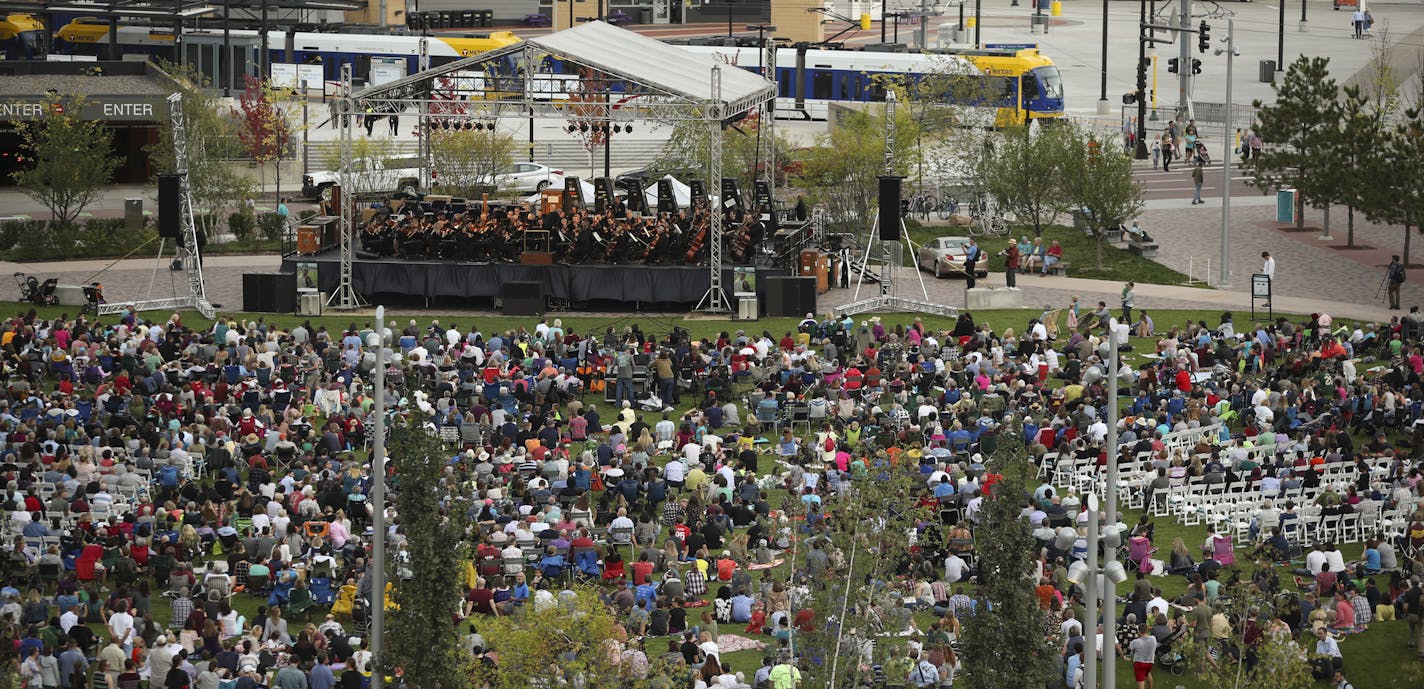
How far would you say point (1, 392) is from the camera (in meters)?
37.7

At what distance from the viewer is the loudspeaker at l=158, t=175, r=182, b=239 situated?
48125mm

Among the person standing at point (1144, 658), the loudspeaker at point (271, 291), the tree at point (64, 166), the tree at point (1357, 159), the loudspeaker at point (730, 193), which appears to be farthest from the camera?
the tree at point (64, 166)

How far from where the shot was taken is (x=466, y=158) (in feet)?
200

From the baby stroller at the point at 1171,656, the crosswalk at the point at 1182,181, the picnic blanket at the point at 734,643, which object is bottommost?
the picnic blanket at the point at 734,643

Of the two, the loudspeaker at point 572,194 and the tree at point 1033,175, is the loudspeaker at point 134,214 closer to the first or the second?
the loudspeaker at point 572,194

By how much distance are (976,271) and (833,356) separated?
11435mm

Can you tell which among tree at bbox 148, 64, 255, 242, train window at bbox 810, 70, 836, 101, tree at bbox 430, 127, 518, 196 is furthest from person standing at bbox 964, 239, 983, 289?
train window at bbox 810, 70, 836, 101

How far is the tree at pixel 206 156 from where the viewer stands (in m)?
58.2

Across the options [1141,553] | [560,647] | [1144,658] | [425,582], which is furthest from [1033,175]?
[425,582]

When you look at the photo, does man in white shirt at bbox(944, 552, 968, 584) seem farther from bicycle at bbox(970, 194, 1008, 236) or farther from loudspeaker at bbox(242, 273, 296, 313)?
bicycle at bbox(970, 194, 1008, 236)

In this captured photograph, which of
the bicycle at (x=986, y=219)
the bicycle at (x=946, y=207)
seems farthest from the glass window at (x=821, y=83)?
the bicycle at (x=986, y=219)

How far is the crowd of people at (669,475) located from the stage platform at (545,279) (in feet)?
8.71

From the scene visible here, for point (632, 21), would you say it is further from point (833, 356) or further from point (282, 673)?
point (282, 673)

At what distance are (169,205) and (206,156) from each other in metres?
12.1
